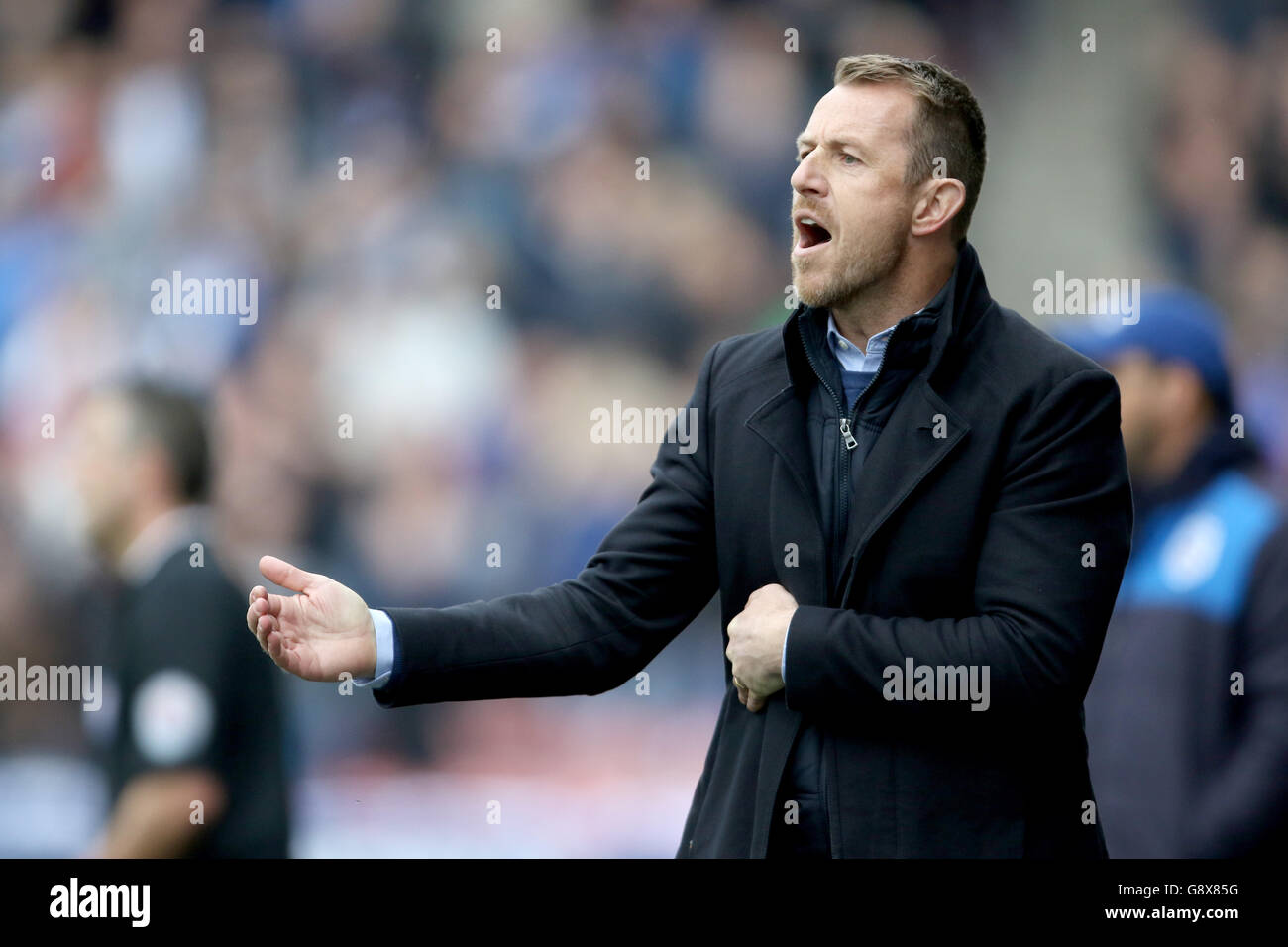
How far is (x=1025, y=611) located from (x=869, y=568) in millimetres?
253

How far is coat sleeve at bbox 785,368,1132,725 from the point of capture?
7.61 feet

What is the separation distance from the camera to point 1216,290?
5461 millimetres

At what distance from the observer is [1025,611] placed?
7.68ft

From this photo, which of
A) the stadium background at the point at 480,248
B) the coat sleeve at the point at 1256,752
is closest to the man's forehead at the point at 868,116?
the coat sleeve at the point at 1256,752

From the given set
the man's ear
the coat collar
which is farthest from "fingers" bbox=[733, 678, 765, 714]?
the man's ear

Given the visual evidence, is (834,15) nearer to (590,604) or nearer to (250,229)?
(250,229)

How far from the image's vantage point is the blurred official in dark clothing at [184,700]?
3990mm

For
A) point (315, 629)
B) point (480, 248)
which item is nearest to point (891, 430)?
point (315, 629)

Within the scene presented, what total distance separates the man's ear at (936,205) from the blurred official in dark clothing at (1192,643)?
155 cm

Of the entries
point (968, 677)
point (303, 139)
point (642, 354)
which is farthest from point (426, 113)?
point (968, 677)

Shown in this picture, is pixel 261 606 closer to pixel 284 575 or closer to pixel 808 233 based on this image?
pixel 284 575

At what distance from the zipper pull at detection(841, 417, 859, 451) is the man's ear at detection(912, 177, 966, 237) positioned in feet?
1.33

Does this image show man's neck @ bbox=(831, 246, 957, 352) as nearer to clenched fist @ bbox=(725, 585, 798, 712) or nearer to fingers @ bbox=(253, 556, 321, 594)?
clenched fist @ bbox=(725, 585, 798, 712)

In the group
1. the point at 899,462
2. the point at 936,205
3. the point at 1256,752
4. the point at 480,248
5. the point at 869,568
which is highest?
the point at 480,248
